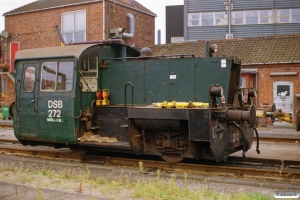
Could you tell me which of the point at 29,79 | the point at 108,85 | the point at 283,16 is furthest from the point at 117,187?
the point at 283,16

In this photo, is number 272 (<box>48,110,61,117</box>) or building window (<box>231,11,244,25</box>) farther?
building window (<box>231,11,244,25</box>)

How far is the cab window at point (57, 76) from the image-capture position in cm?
887

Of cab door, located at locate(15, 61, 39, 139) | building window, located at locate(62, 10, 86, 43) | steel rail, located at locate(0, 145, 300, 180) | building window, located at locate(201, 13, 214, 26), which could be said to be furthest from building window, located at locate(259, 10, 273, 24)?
cab door, located at locate(15, 61, 39, 139)

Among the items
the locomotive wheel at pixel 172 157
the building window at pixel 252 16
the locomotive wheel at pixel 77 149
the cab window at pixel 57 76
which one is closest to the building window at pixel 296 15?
the building window at pixel 252 16

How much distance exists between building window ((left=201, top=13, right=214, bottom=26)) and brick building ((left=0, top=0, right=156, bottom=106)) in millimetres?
4215

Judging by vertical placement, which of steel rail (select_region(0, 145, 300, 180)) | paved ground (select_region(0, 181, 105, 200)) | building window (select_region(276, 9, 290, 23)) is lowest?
steel rail (select_region(0, 145, 300, 180))

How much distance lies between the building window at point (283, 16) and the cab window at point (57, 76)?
21.6 meters

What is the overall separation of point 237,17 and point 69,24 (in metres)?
12.6

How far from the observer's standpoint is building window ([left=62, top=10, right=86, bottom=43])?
82.5 ft

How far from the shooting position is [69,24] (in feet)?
84.6

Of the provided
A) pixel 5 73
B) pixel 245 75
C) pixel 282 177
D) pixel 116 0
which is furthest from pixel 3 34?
pixel 282 177

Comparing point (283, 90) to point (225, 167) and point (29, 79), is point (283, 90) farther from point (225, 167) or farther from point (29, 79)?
point (29, 79)

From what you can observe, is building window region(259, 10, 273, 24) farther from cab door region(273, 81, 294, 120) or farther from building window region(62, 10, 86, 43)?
building window region(62, 10, 86, 43)

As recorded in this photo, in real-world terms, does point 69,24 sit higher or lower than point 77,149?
higher
